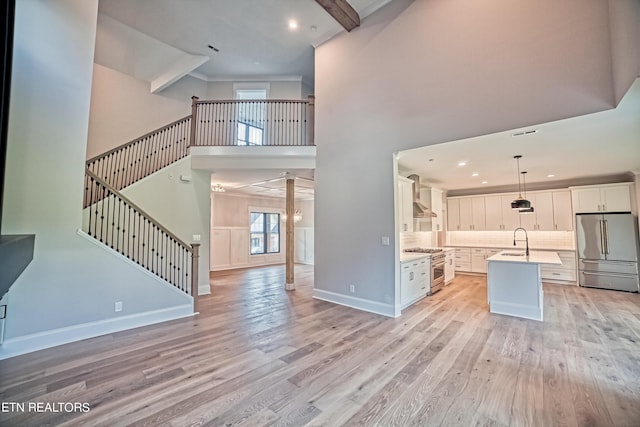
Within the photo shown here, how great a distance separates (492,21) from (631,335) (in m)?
4.49

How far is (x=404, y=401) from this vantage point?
226 cm

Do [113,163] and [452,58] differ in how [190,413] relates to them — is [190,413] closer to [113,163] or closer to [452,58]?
[452,58]

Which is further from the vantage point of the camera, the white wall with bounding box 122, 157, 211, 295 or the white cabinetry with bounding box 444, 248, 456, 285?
the white cabinetry with bounding box 444, 248, 456, 285

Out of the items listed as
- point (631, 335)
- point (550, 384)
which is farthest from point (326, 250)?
point (631, 335)

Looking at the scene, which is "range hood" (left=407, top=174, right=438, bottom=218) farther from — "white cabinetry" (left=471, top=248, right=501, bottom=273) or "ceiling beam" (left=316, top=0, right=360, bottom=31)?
"ceiling beam" (left=316, top=0, right=360, bottom=31)

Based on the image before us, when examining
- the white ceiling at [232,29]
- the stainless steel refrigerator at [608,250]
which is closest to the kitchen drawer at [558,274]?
the stainless steel refrigerator at [608,250]

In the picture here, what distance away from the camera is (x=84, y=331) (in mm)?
3502

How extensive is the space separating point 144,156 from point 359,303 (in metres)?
5.49

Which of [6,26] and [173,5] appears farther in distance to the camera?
[173,5]

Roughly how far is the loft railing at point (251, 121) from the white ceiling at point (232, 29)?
100 cm

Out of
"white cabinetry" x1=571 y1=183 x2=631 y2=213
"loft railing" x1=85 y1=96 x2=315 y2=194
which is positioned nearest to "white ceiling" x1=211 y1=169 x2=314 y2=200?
"loft railing" x1=85 y1=96 x2=315 y2=194

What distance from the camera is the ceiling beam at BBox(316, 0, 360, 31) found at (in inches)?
182

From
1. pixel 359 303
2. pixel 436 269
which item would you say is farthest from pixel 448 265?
pixel 359 303

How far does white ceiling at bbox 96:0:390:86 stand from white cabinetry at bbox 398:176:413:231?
10.6 ft
